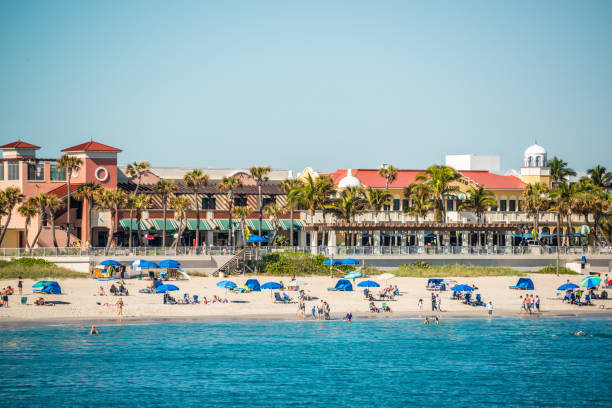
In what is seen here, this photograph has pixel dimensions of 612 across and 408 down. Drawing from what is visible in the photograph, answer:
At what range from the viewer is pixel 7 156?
8375 centimetres

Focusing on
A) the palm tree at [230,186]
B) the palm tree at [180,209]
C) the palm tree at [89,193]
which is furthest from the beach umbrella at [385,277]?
the palm tree at [89,193]

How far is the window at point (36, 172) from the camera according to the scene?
272 ft

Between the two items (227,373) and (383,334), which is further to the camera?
(383,334)

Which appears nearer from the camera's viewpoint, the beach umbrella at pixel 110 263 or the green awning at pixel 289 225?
the beach umbrella at pixel 110 263

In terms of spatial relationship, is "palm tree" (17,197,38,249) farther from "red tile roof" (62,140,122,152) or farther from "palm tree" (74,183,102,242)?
"red tile roof" (62,140,122,152)

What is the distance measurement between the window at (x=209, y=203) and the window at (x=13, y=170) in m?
19.9

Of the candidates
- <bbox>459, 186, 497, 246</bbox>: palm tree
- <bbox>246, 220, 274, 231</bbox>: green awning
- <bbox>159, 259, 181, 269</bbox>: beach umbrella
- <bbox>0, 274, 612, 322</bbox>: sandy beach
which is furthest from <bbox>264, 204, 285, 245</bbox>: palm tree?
<bbox>459, 186, 497, 246</bbox>: palm tree

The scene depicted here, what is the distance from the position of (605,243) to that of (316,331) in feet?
135

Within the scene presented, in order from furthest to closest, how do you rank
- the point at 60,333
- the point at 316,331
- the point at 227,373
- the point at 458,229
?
the point at 458,229, the point at 316,331, the point at 60,333, the point at 227,373

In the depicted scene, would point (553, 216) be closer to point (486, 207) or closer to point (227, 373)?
point (486, 207)

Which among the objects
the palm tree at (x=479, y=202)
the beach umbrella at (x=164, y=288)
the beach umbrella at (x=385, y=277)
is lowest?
the beach umbrella at (x=164, y=288)

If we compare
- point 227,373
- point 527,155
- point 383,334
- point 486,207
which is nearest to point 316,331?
point 383,334

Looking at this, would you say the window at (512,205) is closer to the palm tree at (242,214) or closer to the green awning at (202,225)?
the palm tree at (242,214)

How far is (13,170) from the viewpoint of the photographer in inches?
3255
